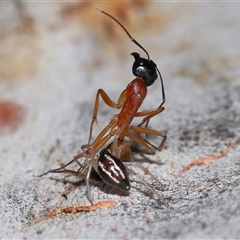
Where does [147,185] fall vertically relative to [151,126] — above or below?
below

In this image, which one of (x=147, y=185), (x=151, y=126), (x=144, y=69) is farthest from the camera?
(x=151, y=126)

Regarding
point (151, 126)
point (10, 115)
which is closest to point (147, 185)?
point (151, 126)

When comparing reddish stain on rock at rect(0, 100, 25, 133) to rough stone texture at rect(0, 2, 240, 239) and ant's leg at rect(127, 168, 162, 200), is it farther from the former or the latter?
ant's leg at rect(127, 168, 162, 200)

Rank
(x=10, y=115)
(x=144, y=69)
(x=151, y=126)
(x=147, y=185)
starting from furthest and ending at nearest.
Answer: (x=10, y=115)
(x=151, y=126)
(x=144, y=69)
(x=147, y=185)

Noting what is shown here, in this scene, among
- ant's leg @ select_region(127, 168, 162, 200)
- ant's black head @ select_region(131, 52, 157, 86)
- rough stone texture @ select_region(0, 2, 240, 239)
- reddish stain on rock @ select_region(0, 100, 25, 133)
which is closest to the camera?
rough stone texture @ select_region(0, 2, 240, 239)

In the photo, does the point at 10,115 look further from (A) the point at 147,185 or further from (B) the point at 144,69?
(A) the point at 147,185

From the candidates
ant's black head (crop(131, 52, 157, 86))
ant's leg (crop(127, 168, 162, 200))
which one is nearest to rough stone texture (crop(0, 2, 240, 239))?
ant's leg (crop(127, 168, 162, 200))

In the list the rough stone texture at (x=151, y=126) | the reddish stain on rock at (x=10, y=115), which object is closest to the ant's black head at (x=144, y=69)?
the rough stone texture at (x=151, y=126)
